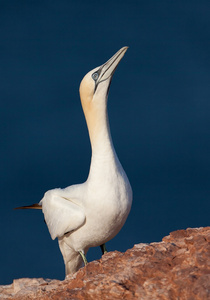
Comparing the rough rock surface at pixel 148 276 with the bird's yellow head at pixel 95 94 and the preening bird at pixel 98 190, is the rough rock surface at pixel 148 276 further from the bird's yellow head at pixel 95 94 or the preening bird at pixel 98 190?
the bird's yellow head at pixel 95 94

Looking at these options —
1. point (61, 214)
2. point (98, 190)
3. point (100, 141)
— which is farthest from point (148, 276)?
point (61, 214)

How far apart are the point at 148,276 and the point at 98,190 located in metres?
2.07

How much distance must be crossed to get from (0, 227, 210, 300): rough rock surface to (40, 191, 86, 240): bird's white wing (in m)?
1.74

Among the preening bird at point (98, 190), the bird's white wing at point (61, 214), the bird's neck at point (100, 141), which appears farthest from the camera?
the bird's white wing at point (61, 214)

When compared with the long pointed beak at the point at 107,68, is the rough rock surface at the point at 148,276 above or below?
below

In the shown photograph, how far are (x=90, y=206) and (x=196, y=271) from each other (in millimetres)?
2333

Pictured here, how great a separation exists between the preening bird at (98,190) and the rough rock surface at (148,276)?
1.51 meters

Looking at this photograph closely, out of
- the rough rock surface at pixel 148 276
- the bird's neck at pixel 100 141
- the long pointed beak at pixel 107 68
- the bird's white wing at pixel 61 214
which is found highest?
the long pointed beak at pixel 107 68

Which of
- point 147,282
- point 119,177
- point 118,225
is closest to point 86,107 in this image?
point 119,177

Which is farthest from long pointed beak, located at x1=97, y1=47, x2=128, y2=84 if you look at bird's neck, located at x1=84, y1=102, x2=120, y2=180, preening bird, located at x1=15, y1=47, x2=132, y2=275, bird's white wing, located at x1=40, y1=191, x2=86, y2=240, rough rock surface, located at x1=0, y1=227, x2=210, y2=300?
rough rock surface, located at x1=0, y1=227, x2=210, y2=300

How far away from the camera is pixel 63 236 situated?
5684 millimetres

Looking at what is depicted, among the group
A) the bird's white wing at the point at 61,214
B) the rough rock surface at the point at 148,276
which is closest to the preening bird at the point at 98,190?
the bird's white wing at the point at 61,214

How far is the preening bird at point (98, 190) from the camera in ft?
16.4

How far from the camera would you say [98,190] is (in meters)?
5.00
